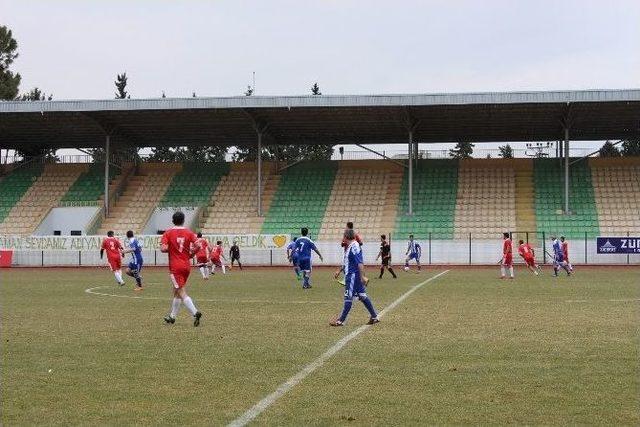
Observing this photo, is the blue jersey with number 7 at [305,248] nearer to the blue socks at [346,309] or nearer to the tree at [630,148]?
the blue socks at [346,309]

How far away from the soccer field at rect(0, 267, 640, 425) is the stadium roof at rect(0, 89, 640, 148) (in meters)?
29.6

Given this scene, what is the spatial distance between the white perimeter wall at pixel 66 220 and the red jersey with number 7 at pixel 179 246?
136ft

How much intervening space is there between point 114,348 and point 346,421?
5739 millimetres

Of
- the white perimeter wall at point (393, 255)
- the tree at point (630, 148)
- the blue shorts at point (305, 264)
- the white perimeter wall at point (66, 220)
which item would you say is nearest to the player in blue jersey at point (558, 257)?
the white perimeter wall at point (393, 255)

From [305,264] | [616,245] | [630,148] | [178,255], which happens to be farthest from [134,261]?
[630,148]

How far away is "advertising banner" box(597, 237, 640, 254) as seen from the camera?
46.4m

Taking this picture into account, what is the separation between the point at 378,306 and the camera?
19594mm

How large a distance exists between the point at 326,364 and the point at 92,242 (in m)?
41.0

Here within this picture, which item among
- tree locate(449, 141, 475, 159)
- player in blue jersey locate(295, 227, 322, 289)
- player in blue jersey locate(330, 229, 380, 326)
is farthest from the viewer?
tree locate(449, 141, 475, 159)

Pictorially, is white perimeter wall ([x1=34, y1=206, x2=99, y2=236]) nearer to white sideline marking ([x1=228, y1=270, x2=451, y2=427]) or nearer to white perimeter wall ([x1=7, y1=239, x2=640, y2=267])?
white perimeter wall ([x1=7, y1=239, x2=640, y2=267])

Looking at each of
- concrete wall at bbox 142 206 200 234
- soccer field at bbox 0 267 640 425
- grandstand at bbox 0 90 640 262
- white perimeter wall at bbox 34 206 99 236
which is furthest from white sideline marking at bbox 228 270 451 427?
white perimeter wall at bbox 34 206 99 236

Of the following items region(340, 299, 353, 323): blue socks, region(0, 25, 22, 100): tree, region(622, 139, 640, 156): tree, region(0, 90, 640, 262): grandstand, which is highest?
region(0, 25, 22, 100): tree

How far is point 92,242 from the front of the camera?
4959 centimetres

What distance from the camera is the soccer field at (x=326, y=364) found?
26.3 feet
